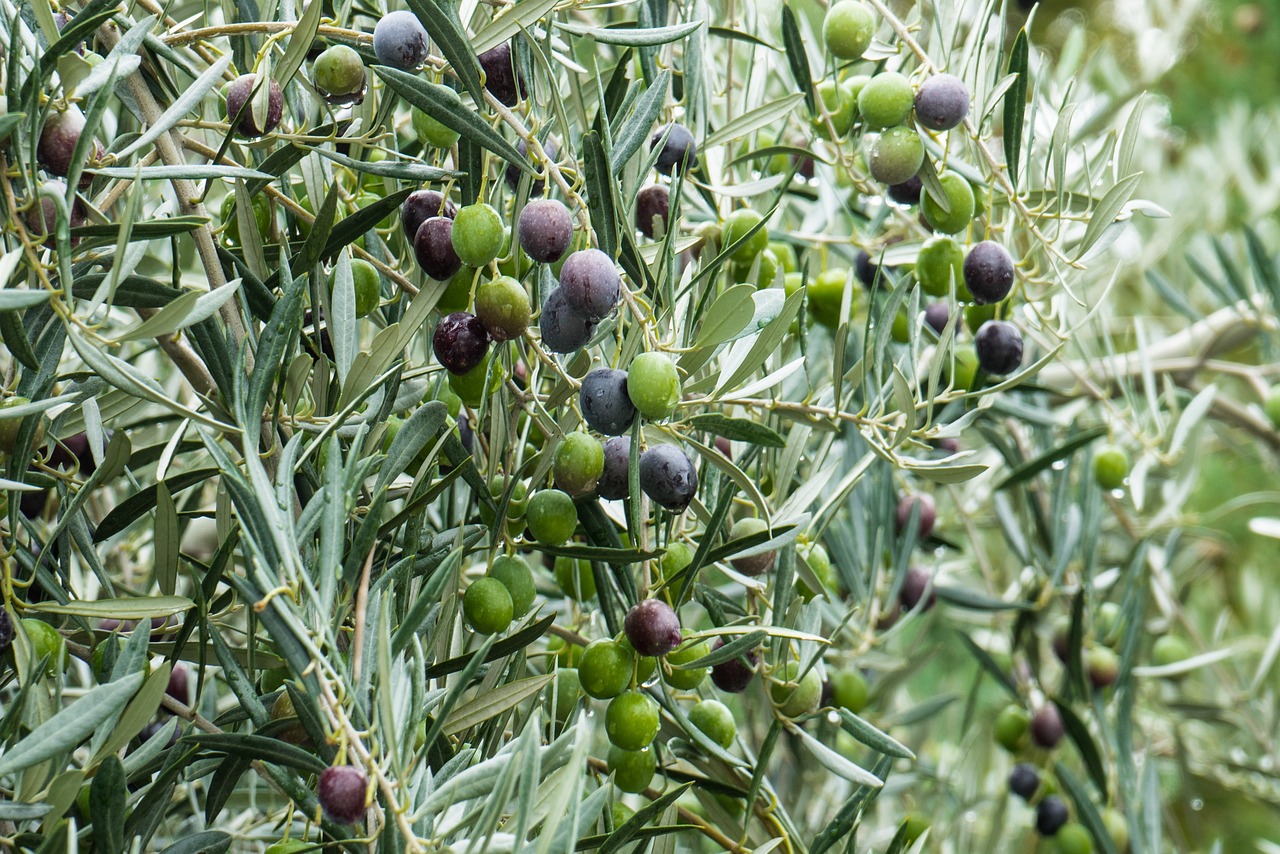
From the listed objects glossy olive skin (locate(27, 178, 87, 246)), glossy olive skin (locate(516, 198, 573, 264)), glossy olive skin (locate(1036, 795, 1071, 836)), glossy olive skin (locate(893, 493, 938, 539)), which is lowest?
glossy olive skin (locate(1036, 795, 1071, 836))

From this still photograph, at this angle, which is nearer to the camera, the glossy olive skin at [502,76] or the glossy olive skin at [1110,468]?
the glossy olive skin at [502,76]

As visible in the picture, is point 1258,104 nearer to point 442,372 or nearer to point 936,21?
point 936,21

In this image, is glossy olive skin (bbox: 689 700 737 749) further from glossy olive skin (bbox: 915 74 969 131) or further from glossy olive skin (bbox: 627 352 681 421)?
glossy olive skin (bbox: 915 74 969 131)

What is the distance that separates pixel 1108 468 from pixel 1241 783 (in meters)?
0.68

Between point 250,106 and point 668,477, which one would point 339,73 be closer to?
point 250,106

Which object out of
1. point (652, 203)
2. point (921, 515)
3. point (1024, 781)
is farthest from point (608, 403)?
point (1024, 781)

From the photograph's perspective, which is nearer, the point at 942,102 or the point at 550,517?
the point at 550,517

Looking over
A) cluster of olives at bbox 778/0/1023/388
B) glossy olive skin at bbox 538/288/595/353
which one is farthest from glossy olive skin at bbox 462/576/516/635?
cluster of olives at bbox 778/0/1023/388

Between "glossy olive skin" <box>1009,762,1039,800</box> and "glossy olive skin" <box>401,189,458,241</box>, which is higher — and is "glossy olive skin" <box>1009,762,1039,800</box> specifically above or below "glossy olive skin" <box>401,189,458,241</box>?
below

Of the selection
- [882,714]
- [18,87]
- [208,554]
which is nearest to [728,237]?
[18,87]

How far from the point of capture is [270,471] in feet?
2.07

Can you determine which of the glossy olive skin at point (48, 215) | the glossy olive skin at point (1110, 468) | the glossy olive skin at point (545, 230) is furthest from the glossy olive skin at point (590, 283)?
the glossy olive skin at point (1110, 468)

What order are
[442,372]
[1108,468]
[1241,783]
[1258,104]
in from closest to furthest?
[442,372], [1108,468], [1241,783], [1258,104]

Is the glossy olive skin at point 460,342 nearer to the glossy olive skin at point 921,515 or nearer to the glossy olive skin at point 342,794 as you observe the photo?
the glossy olive skin at point 342,794
